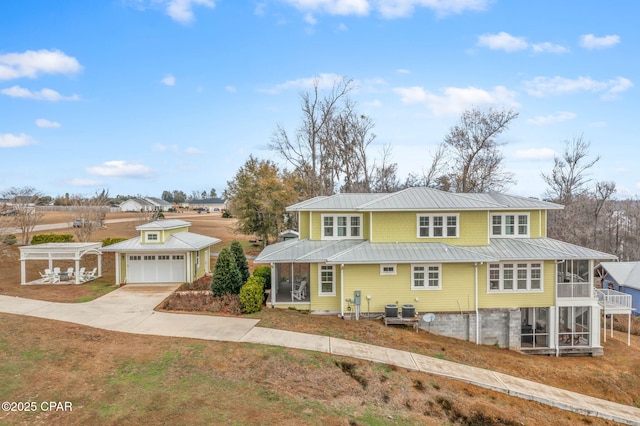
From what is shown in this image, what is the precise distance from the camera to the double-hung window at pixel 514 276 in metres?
16.4

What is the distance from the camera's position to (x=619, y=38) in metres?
21.5

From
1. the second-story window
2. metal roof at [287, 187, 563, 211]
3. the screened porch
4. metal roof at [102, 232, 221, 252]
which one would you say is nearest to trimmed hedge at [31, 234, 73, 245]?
metal roof at [102, 232, 221, 252]

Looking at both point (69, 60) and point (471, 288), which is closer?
point (471, 288)

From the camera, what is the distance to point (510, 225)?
59.4 feet

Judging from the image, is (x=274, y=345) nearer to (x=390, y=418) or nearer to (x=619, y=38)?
(x=390, y=418)

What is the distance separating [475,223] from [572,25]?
43.2 feet

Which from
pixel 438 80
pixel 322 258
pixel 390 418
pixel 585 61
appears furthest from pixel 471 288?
pixel 585 61

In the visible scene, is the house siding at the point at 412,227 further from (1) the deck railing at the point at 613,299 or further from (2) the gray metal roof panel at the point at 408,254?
(1) the deck railing at the point at 613,299

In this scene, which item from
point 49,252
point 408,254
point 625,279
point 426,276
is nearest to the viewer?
point 408,254

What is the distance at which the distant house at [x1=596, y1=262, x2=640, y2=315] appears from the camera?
2605 cm

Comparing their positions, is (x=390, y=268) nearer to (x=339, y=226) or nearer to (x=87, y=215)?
(x=339, y=226)

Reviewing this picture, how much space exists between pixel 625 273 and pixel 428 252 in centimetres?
2227

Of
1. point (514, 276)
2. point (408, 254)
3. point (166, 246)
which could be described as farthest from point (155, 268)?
point (514, 276)

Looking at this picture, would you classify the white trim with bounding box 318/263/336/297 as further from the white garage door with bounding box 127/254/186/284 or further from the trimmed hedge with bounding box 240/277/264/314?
the white garage door with bounding box 127/254/186/284
